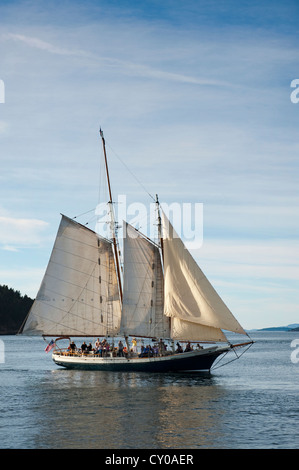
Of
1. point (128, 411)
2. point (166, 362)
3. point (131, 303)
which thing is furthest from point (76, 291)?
point (128, 411)

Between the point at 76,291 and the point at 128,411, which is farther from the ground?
the point at 76,291

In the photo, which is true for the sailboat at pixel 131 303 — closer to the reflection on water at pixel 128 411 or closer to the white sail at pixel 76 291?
the white sail at pixel 76 291

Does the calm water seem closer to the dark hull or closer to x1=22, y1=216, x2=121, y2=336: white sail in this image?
the dark hull

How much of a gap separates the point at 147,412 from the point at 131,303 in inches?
1046

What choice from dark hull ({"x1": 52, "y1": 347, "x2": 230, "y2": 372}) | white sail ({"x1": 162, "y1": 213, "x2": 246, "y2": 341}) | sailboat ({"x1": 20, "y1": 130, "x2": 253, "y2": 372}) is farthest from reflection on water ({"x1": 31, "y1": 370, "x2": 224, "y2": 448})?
white sail ({"x1": 162, "y1": 213, "x2": 246, "y2": 341})

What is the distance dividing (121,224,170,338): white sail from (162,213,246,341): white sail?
123 inches

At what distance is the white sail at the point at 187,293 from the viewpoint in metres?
64.4

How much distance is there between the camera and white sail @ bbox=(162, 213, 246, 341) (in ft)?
211

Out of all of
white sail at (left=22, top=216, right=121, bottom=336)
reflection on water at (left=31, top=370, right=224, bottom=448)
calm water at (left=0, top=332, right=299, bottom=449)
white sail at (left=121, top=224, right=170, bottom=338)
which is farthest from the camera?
white sail at (left=22, top=216, right=121, bottom=336)

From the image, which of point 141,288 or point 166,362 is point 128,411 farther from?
point 141,288

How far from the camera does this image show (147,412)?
148ft
